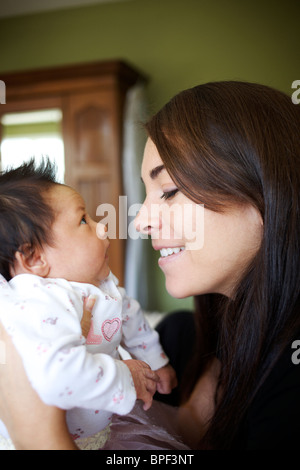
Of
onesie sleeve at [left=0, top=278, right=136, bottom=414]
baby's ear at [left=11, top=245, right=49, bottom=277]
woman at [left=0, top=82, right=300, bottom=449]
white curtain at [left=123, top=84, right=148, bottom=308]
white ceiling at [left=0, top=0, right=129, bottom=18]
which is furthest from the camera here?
white ceiling at [left=0, top=0, right=129, bottom=18]

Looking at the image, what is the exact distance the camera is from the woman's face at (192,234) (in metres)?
0.75

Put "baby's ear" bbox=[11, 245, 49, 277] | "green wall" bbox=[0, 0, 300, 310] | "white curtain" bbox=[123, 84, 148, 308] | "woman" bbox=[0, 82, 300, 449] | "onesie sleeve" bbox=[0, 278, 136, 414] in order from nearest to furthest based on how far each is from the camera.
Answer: "onesie sleeve" bbox=[0, 278, 136, 414] → "baby's ear" bbox=[11, 245, 49, 277] → "woman" bbox=[0, 82, 300, 449] → "white curtain" bbox=[123, 84, 148, 308] → "green wall" bbox=[0, 0, 300, 310]

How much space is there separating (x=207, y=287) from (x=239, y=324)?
0.10 meters

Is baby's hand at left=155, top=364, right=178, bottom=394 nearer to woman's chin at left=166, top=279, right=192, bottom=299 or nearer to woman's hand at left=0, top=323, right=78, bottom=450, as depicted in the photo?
woman's chin at left=166, top=279, right=192, bottom=299

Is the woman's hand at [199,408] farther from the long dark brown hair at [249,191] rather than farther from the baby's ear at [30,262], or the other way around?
the baby's ear at [30,262]

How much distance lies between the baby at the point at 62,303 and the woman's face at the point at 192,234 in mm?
109

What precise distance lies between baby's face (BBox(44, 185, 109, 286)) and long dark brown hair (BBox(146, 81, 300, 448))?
17 cm

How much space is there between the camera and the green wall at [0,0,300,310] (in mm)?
2471

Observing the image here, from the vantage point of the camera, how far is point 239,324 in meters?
0.73

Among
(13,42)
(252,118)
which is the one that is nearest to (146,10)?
(13,42)

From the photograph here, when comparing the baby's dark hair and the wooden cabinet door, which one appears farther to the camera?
the wooden cabinet door

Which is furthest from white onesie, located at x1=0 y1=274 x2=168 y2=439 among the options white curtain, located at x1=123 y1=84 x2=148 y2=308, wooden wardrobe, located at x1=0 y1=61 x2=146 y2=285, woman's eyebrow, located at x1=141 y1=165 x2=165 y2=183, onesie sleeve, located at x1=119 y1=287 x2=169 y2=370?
wooden wardrobe, located at x1=0 y1=61 x2=146 y2=285

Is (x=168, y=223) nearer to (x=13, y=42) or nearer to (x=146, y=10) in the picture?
(x=146, y=10)

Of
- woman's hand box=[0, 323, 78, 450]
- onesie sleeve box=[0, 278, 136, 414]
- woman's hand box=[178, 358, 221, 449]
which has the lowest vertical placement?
woman's hand box=[178, 358, 221, 449]
